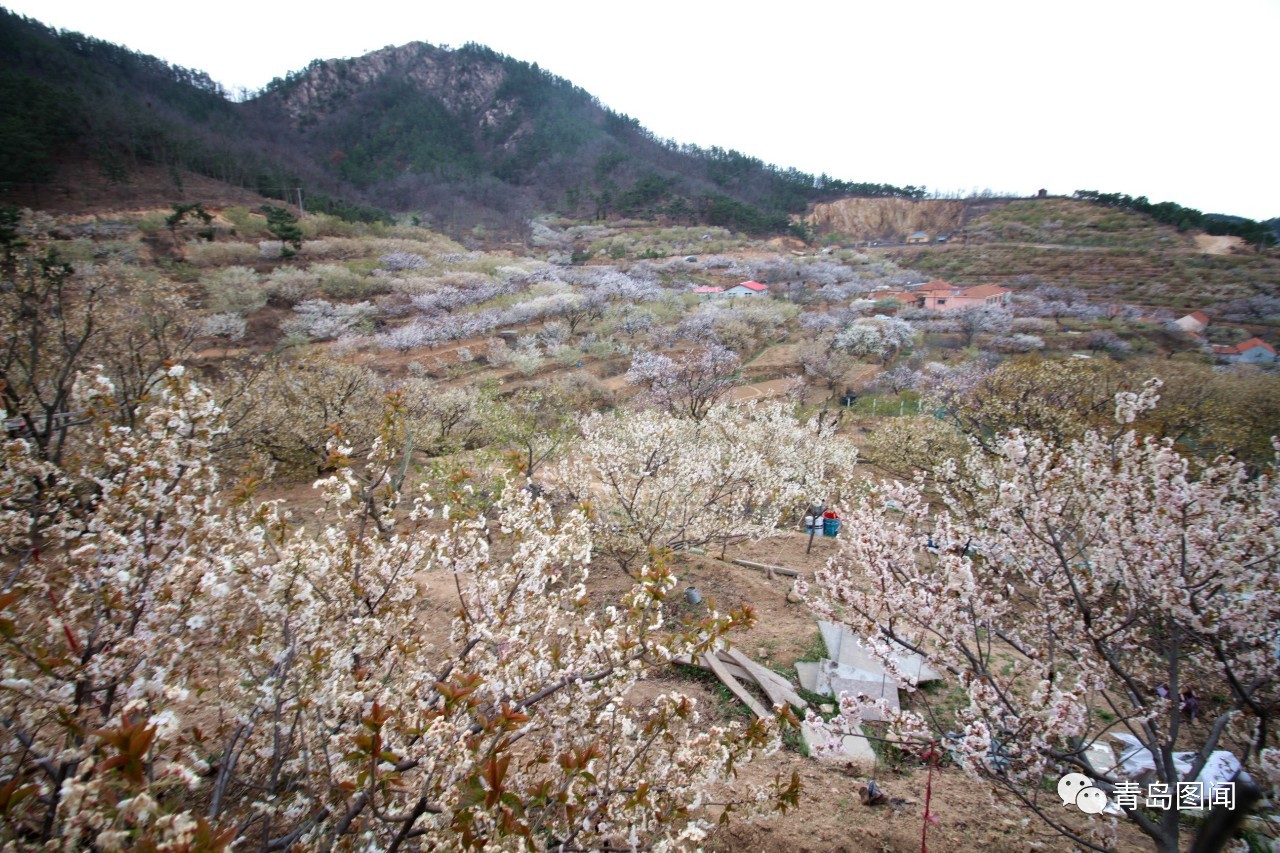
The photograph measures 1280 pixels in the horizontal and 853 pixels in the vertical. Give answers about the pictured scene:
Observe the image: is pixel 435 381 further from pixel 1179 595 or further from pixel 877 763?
pixel 1179 595

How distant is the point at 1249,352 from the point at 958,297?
61.2ft

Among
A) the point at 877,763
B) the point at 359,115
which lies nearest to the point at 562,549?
the point at 877,763

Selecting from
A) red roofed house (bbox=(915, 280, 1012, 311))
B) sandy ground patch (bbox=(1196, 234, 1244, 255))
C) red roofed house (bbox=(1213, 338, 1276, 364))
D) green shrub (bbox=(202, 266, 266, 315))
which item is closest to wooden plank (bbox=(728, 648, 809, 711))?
green shrub (bbox=(202, 266, 266, 315))

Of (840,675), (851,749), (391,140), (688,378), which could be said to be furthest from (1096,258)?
(391,140)

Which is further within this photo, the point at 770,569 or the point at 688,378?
the point at 688,378

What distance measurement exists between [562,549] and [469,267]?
137 feet

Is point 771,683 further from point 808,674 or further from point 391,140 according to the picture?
point 391,140

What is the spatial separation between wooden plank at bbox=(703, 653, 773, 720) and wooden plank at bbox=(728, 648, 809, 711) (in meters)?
0.21

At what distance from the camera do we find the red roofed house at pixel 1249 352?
3192cm

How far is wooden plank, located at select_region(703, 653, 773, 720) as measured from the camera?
641cm

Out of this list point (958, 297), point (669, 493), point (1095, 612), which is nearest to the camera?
point (1095, 612)

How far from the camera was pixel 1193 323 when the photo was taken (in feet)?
127

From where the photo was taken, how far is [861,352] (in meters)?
33.8

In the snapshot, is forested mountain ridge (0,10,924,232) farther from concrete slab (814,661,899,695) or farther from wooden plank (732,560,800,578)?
concrete slab (814,661,899,695)
